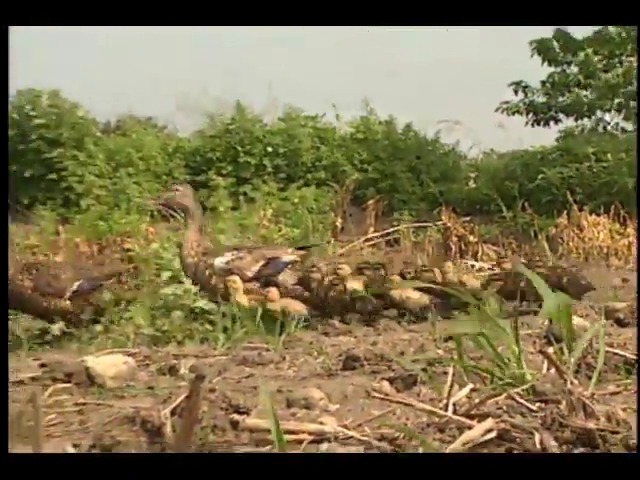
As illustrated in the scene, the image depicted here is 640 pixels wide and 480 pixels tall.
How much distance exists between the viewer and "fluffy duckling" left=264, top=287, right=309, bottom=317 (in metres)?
1.46

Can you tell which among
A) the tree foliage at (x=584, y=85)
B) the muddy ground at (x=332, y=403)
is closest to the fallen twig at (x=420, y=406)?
the muddy ground at (x=332, y=403)

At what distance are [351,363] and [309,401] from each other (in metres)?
0.09

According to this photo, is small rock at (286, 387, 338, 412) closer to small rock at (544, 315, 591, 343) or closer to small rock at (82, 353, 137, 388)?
small rock at (82, 353, 137, 388)

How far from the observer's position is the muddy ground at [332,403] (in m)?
1.38

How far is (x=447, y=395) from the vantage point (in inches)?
55.2

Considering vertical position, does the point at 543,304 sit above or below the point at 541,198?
below

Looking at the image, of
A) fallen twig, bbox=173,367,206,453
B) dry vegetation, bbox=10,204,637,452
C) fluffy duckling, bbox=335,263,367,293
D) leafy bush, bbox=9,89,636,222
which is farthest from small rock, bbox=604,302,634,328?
fallen twig, bbox=173,367,206,453

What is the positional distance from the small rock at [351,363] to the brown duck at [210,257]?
176mm

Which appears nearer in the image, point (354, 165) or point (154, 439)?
point (154, 439)

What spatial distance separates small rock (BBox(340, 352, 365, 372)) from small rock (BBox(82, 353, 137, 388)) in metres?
0.33

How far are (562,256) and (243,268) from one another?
1.70ft
